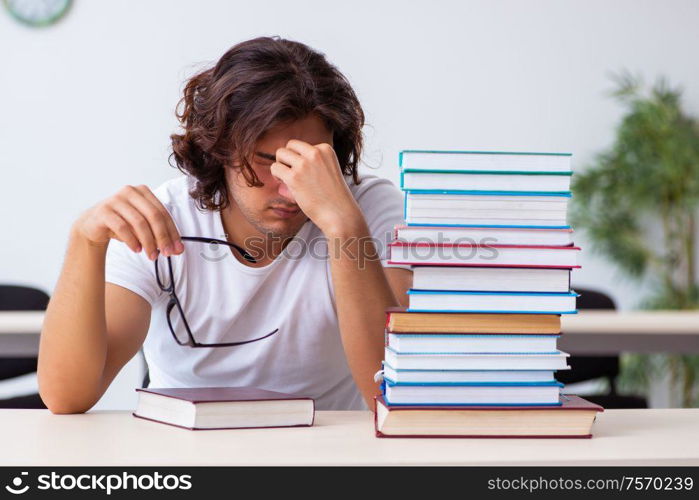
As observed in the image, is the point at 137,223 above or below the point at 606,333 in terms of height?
above

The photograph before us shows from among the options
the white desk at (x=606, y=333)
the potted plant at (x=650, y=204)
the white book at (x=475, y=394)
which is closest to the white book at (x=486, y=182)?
the white book at (x=475, y=394)

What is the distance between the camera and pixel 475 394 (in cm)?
97

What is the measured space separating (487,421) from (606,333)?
1614 mm

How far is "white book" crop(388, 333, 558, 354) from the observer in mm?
953

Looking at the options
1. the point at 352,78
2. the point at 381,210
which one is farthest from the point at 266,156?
the point at 352,78

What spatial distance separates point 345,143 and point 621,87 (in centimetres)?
291

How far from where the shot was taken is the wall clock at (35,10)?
3814 millimetres

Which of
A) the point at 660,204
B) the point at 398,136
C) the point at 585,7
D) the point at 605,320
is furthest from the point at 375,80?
the point at 605,320

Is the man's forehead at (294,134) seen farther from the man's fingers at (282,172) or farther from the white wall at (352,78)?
the white wall at (352,78)

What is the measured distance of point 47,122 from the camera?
3865 millimetres

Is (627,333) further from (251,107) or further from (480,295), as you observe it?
(480,295)

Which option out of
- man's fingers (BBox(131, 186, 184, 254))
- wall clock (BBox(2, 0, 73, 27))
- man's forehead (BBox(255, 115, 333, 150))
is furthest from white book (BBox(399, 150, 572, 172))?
wall clock (BBox(2, 0, 73, 27))

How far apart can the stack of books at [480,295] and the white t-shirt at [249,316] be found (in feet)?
1.63

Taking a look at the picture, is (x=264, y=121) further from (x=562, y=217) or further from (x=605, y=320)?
(x=605, y=320)
